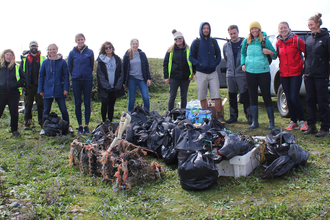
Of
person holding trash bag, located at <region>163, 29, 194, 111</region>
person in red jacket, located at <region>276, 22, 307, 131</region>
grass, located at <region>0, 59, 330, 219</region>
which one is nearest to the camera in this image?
grass, located at <region>0, 59, 330, 219</region>

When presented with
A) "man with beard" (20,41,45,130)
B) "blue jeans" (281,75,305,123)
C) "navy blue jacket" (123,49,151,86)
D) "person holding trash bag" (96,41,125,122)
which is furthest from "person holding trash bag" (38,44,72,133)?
"blue jeans" (281,75,305,123)

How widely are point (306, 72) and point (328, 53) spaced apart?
0.49m

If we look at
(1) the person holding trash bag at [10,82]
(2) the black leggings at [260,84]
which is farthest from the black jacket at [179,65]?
(1) the person holding trash bag at [10,82]

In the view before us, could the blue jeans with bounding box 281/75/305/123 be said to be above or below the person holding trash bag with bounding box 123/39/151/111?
below

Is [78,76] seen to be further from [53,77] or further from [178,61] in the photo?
[178,61]

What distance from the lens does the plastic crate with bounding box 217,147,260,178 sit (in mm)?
3549

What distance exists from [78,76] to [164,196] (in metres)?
3.95

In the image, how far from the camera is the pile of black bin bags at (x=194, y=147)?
3.30 m

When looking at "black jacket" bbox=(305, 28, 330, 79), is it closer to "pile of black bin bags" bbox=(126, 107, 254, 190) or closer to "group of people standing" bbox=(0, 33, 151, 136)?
"pile of black bin bags" bbox=(126, 107, 254, 190)

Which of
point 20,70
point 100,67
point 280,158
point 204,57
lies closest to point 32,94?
point 20,70

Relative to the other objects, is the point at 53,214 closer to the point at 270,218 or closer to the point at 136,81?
the point at 270,218

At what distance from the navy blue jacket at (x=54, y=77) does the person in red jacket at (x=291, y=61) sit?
182 inches

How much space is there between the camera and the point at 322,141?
498 cm

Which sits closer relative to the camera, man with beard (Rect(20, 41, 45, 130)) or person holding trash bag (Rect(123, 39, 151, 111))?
person holding trash bag (Rect(123, 39, 151, 111))
